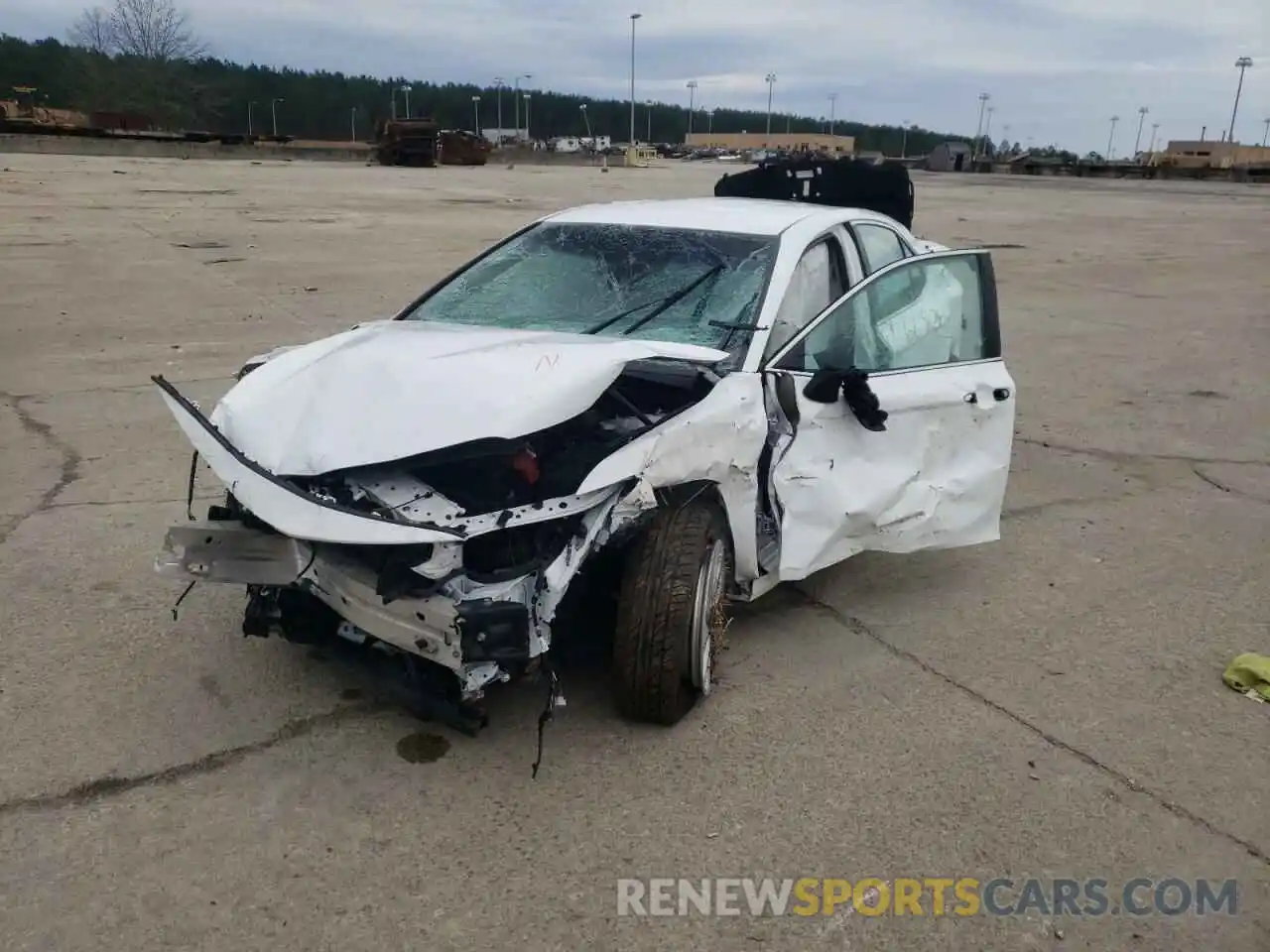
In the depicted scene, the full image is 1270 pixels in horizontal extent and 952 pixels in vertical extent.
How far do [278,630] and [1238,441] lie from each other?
6.53 m

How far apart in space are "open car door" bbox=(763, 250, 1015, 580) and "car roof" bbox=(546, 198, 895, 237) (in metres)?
0.55

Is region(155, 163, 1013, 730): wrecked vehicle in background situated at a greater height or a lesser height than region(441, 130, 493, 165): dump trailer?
lesser

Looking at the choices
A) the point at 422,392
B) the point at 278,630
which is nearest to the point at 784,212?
the point at 422,392

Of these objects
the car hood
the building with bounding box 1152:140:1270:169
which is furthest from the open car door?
the building with bounding box 1152:140:1270:169

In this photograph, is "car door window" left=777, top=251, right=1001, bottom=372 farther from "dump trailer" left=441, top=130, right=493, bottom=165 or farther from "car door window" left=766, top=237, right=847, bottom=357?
"dump trailer" left=441, top=130, right=493, bottom=165

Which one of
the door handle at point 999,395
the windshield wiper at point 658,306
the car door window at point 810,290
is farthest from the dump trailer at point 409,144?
the door handle at point 999,395

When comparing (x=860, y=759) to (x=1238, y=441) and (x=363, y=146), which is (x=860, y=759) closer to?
(x=1238, y=441)

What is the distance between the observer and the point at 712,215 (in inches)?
183

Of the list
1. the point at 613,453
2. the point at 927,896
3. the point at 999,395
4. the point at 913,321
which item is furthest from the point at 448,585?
the point at 999,395

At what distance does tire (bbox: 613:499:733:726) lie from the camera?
3.18 metres

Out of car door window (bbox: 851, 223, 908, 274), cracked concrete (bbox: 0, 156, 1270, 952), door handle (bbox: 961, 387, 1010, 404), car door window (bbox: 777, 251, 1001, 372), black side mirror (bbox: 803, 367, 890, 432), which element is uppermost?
car door window (bbox: 851, 223, 908, 274)

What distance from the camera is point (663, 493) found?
132 inches

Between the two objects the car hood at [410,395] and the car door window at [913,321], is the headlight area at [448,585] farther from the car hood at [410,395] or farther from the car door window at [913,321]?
the car door window at [913,321]

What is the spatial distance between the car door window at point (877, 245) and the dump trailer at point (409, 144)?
4036cm
